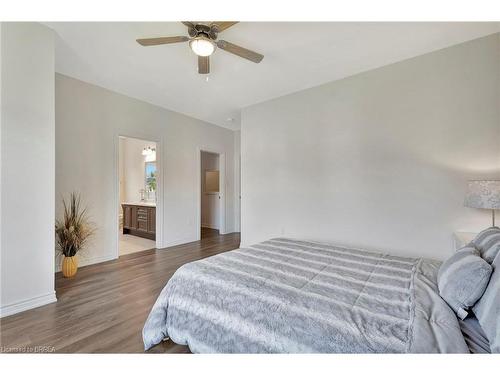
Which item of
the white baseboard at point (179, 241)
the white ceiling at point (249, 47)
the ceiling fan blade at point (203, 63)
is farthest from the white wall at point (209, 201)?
the ceiling fan blade at point (203, 63)

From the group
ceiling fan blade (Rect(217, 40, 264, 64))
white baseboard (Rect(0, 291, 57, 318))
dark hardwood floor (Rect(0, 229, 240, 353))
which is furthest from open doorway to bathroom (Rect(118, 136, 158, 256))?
ceiling fan blade (Rect(217, 40, 264, 64))

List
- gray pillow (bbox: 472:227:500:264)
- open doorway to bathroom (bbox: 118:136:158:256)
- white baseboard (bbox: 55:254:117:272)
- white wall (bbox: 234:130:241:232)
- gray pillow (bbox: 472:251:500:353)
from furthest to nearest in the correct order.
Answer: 1. white wall (bbox: 234:130:241:232)
2. open doorway to bathroom (bbox: 118:136:158:256)
3. white baseboard (bbox: 55:254:117:272)
4. gray pillow (bbox: 472:227:500:264)
5. gray pillow (bbox: 472:251:500:353)

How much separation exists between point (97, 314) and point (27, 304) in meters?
0.67

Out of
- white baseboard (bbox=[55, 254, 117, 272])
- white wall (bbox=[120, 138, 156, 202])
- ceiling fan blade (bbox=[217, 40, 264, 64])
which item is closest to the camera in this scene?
ceiling fan blade (bbox=[217, 40, 264, 64])

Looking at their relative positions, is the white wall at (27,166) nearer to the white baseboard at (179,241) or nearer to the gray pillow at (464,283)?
the white baseboard at (179,241)

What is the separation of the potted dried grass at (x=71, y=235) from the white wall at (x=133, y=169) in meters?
3.01

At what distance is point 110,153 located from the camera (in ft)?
11.2

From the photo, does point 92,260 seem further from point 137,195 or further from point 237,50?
point 237,50

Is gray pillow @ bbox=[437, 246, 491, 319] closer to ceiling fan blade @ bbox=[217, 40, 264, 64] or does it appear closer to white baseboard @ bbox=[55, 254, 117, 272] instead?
ceiling fan blade @ bbox=[217, 40, 264, 64]

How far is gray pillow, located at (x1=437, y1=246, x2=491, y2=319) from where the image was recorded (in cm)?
102

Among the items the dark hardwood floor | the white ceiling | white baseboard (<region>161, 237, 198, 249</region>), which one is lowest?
the dark hardwood floor

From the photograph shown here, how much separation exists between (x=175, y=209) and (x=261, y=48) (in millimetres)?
3148

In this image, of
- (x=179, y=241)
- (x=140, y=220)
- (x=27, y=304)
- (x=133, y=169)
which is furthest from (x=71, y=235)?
(x=133, y=169)
